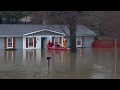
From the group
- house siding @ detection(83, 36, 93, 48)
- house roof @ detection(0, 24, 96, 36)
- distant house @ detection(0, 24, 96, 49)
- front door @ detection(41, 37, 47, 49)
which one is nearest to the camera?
distant house @ detection(0, 24, 96, 49)

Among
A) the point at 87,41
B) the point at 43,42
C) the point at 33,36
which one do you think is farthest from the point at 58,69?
the point at 87,41

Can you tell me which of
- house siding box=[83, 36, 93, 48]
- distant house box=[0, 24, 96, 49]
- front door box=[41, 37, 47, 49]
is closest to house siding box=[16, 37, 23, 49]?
distant house box=[0, 24, 96, 49]

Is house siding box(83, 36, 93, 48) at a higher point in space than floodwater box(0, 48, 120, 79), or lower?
higher

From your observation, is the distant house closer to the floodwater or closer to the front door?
the front door

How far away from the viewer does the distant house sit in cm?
4044

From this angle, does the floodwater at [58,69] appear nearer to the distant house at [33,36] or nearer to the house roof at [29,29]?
the distant house at [33,36]

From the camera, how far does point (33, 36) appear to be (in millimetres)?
41500

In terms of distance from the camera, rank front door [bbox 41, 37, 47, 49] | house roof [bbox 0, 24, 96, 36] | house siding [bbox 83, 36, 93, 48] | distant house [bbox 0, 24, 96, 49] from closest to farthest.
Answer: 1. distant house [bbox 0, 24, 96, 49]
2. house roof [bbox 0, 24, 96, 36]
3. front door [bbox 41, 37, 47, 49]
4. house siding [bbox 83, 36, 93, 48]

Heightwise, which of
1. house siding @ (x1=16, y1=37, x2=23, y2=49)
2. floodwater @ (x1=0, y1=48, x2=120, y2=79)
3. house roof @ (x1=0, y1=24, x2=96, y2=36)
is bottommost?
floodwater @ (x1=0, y1=48, x2=120, y2=79)

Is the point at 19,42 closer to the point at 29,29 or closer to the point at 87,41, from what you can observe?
the point at 29,29

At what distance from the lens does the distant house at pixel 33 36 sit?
133 feet

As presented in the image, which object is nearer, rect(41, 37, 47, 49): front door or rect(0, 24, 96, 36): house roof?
rect(0, 24, 96, 36): house roof
